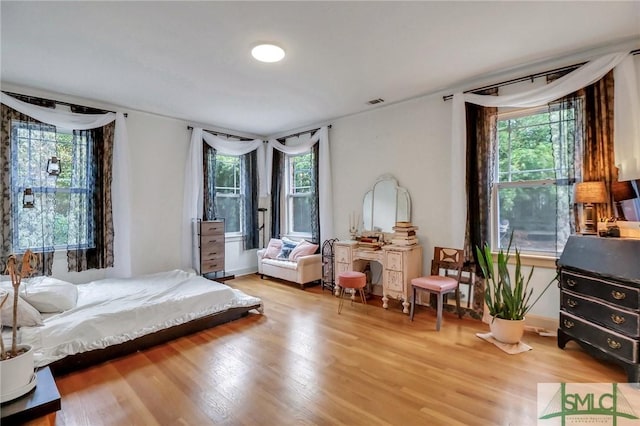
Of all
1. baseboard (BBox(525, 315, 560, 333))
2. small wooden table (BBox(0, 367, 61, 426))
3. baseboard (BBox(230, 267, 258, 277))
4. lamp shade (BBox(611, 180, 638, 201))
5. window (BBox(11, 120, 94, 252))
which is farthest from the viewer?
baseboard (BBox(230, 267, 258, 277))

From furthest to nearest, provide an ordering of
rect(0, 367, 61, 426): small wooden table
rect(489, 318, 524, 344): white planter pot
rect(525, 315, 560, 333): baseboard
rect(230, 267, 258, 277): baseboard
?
1. rect(230, 267, 258, 277): baseboard
2. rect(525, 315, 560, 333): baseboard
3. rect(489, 318, 524, 344): white planter pot
4. rect(0, 367, 61, 426): small wooden table

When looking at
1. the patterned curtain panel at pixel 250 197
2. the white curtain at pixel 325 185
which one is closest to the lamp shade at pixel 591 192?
the white curtain at pixel 325 185

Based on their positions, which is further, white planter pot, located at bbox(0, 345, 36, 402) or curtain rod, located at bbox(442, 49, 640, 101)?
curtain rod, located at bbox(442, 49, 640, 101)

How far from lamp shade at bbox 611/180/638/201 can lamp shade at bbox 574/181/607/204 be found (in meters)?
0.09

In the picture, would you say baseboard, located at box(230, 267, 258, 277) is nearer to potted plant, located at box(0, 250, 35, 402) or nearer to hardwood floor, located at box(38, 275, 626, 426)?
hardwood floor, located at box(38, 275, 626, 426)

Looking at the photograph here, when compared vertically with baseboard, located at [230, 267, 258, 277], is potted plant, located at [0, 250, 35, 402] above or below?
above

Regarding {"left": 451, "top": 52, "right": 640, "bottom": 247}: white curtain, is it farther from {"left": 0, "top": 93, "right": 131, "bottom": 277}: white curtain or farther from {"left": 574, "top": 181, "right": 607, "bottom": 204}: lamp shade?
{"left": 0, "top": 93, "right": 131, "bottom": 277}: white curtain

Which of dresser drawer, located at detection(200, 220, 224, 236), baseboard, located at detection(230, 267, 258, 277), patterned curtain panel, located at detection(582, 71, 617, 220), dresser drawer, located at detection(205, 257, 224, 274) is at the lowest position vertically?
baseboard, located at detection(230, 267, 258, 277)

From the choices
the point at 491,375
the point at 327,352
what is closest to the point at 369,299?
the point at 327,352

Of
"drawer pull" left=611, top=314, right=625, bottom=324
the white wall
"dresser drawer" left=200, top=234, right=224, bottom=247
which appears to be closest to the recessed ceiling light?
the white wall

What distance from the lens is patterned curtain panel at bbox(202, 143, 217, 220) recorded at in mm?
5039

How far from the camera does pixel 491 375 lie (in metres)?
2.26

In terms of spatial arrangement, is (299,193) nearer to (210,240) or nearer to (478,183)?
(210,240)

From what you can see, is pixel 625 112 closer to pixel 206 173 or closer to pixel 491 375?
pixel 491 375
